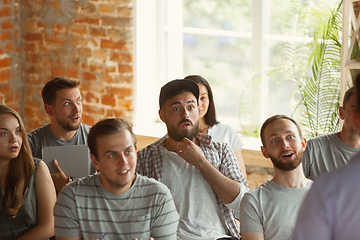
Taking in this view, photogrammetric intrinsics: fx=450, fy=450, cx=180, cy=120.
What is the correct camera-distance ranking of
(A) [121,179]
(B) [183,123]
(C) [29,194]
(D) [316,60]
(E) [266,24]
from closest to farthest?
(A) [121,179], (C) [29,194], (B) [183,123], (D) [316,60], (E) [266,24]

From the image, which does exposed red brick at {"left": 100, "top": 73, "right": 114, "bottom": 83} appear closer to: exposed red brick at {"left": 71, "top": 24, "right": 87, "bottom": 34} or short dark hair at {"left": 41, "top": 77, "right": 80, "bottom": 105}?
exposed red brick at {"left": 71, "top": 24, "right": 87, "bottom": 34}

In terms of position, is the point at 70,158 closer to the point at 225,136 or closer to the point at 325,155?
the point at 225,136

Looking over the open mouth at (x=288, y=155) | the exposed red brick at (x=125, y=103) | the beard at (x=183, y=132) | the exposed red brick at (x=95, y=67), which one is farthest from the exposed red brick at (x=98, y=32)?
the open mouth at (x=288, y=155)

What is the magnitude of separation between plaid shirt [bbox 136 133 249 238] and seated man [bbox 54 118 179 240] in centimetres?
38

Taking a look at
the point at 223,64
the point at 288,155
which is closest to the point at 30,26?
the point at 223,64

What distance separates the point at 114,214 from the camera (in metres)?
1.78

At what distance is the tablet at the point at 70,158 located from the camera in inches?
96.2

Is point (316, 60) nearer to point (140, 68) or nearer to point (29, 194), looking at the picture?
point (140, 68)

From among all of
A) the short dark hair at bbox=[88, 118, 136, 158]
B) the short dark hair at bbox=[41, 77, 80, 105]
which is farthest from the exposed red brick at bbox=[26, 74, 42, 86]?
the short dark hair at bbox=[88, 118, 136, 158]

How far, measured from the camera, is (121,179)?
1770mm

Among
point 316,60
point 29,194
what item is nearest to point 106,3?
point 316,60

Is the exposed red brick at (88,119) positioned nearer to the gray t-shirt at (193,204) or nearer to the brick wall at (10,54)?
the brick wall at (10,54)

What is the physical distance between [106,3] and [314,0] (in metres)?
1.73

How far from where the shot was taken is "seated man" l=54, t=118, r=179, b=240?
5.79 ft
